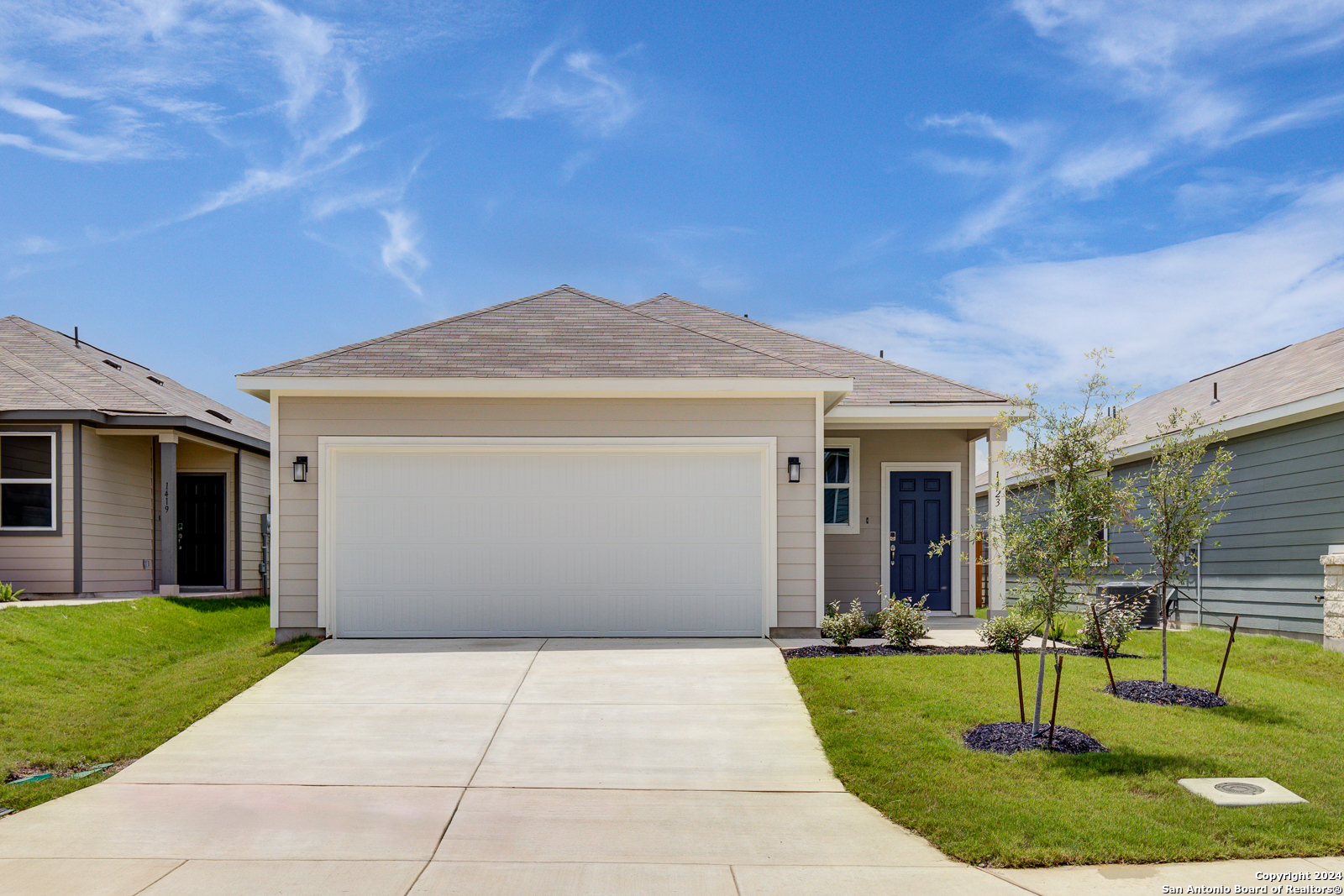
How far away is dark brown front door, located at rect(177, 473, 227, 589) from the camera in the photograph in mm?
17281

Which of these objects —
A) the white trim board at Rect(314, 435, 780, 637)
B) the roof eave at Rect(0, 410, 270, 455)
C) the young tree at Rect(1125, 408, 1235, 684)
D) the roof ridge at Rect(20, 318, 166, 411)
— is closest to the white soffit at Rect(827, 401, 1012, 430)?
the white trim board at Rect(314, 435, 780, 637)

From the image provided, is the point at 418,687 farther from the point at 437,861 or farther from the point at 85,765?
the point at 437,861

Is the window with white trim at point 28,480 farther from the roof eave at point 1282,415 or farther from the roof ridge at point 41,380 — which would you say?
the roof eave at point 1282,415

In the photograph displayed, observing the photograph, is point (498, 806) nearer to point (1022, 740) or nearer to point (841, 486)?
point (1022, 740)

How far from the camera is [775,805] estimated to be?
570 centimetres

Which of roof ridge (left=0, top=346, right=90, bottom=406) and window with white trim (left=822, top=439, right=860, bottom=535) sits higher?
roof ridge (left=0, top=346, right=90, bottom=406)

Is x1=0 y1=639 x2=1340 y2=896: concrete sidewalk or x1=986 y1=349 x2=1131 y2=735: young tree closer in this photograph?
x1=0 y1=639 x2=1340 y2=896: concrete sidewalk

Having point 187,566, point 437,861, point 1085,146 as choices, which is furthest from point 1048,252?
point 187,566

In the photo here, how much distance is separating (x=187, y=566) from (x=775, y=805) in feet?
49.3

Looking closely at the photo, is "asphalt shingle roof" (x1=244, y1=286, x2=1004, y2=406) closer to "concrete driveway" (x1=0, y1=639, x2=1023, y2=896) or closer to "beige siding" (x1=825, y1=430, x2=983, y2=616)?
"beige siding" (x1=825, y1=430, x2=983, y2=616)

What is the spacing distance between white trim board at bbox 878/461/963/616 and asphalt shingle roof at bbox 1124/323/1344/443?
9.82 feet

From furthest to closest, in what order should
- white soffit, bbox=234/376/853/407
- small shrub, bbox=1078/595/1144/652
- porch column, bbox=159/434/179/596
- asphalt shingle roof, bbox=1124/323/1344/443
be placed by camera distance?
porch column, bbox=159/434/179/596 < asphalt shingle roof, bbox=1124/323/1344/443 < white soffit, bbox=234/376/853/407 < small shrub, bbox=1078/595/1144/652

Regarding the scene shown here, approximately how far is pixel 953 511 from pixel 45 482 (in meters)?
13.2
